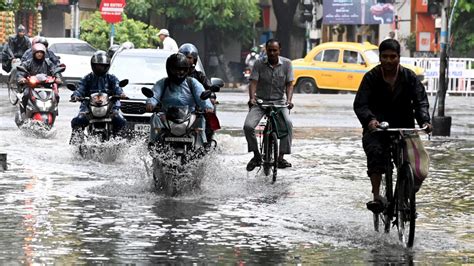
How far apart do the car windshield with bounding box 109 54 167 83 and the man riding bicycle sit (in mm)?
4654

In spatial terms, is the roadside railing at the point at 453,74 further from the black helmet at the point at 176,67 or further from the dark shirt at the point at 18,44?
the black helmet at the point at 176,67

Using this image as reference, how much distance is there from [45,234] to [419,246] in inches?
118

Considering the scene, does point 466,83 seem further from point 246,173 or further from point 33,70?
point 246,173

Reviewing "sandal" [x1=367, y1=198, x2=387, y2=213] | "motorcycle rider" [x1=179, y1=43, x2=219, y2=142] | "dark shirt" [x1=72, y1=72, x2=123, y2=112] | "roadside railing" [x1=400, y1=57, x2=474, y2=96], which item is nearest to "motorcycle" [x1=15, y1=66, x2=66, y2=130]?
"dark shirt" [x1=72, y1=72, x2=123, y2=112]

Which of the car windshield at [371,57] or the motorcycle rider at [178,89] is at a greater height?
the motorcycle rider at [178,89]

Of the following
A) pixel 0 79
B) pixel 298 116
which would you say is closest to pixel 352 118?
pixel 298 116

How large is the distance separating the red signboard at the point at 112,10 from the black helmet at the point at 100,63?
2868cm

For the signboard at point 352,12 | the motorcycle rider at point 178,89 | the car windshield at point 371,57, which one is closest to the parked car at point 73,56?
the car windshield at point 371,57

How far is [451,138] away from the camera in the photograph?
2536 cm

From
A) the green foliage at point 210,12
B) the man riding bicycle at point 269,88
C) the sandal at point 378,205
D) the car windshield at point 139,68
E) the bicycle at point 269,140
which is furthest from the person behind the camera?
Result: the green foliage at point 210,12

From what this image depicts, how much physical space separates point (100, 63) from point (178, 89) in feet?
12.5

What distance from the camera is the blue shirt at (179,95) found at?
580 inches

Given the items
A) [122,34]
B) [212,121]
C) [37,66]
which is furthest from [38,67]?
[122,34]

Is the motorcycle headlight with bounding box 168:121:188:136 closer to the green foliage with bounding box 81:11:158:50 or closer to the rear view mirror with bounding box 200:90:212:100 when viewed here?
the rear view mirror with bounding box 200:90:212:100
